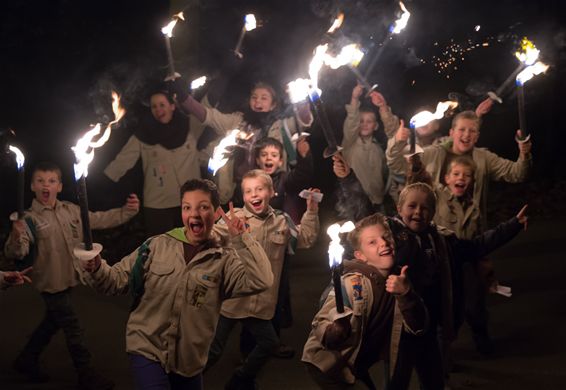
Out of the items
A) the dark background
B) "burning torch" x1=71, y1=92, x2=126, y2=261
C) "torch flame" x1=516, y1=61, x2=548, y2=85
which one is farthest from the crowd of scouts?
the dark background

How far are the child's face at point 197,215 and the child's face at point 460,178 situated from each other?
→ 2426 millimetres

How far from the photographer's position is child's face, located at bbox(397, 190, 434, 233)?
16.9 feet

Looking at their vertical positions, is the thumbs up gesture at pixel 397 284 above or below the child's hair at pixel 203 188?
below

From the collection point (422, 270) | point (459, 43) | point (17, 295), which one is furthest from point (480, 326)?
point (459, 43)

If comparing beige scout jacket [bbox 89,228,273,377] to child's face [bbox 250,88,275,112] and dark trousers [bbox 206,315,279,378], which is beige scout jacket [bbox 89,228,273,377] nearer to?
dark trousers [bbox 206,315,279,378]

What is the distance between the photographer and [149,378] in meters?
4.30

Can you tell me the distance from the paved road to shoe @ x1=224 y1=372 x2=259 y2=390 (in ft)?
1.16

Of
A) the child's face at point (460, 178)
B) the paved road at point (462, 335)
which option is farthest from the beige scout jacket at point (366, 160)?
the child's face at point (460, 178)

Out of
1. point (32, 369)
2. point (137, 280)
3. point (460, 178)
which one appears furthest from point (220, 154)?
point (32, 369)

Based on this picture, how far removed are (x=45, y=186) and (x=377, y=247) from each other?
2.78 m

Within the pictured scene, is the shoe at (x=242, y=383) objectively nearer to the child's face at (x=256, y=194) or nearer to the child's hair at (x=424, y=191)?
the child's face at (x=256, y=194)

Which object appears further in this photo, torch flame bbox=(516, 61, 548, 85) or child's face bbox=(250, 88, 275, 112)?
child's face bbox=(250, 88, 275, 112)

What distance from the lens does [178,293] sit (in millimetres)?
4371

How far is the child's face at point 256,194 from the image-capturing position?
19.5 ft
